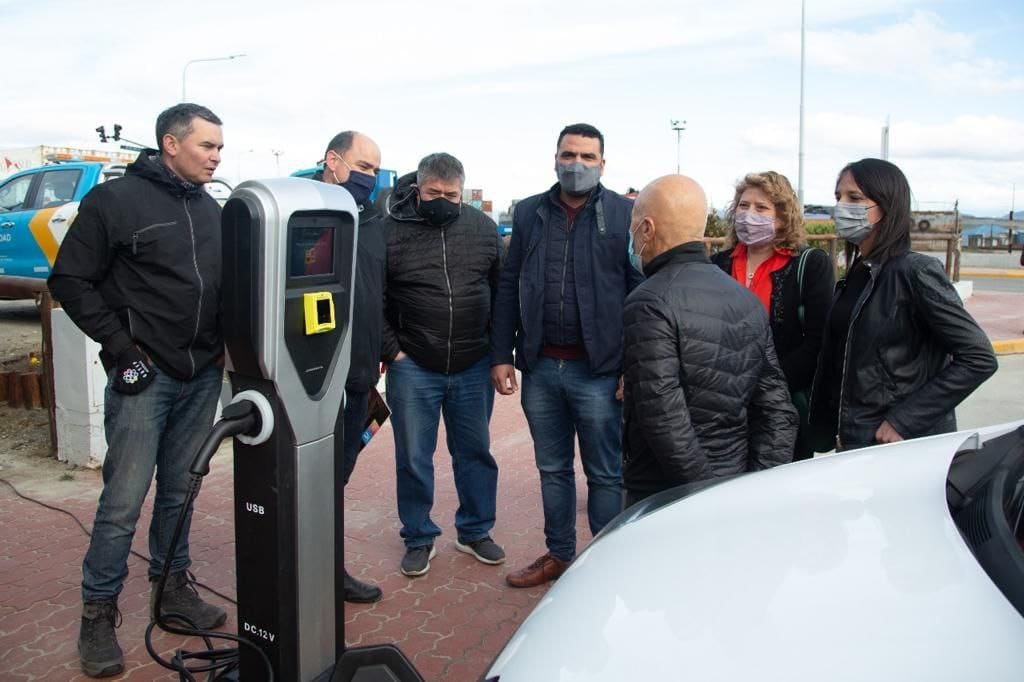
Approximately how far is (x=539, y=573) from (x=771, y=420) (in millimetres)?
1589

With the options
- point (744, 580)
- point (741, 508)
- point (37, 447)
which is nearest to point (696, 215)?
point (741, 508)

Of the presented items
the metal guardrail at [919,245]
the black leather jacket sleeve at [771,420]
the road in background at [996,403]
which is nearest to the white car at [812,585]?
the black leather jacket sleeve at [771,420]

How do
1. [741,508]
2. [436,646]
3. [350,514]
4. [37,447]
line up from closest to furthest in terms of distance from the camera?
1. [741,508]
2. [436,646]
3. [350,514]
4. [37,447]

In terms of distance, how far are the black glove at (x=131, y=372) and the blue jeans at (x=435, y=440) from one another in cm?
121

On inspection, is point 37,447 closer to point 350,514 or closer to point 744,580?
point 350,514

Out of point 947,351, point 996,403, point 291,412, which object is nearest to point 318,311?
point 291,412

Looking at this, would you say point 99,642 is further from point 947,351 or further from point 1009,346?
point 1009,346

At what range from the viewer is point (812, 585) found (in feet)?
5.03

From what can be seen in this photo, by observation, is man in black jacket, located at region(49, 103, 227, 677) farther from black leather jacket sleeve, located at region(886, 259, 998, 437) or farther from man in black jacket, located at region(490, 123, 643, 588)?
black leather jacket sleeve, located at region(886, 259, 998, 437)

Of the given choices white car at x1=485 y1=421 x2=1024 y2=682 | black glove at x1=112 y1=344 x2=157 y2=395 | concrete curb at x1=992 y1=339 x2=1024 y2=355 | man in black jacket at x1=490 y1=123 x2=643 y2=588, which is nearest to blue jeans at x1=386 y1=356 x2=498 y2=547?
man in black jacket at x1=490 y1=123 x2=643 y2=588

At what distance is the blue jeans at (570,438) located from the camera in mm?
3789

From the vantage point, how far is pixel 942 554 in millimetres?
1536

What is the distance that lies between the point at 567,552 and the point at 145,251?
2.27 m

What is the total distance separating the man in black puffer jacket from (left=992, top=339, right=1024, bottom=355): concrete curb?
9009mm
